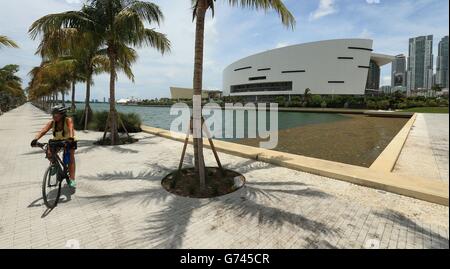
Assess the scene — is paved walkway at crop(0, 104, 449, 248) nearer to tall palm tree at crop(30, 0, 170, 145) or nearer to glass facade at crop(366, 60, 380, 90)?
tall palm tree at crop(30, 0, 170, 145)

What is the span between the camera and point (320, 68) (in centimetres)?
9725

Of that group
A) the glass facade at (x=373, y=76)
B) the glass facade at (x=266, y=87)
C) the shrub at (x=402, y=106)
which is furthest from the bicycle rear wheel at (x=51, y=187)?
the glass facade at (x=373, y=76)

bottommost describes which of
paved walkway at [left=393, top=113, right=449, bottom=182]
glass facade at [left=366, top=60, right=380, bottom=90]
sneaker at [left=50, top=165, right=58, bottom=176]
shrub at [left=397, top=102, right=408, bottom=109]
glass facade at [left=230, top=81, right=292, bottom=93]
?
paved walkway at [left=393, top=113, right=449, bottom=182]

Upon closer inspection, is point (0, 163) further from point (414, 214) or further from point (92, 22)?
point (414, 214)

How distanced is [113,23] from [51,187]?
711 centimetres

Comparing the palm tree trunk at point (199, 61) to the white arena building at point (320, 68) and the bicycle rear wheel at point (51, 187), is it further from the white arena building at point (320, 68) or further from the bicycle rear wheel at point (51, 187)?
the white arena building at point (320, 68)

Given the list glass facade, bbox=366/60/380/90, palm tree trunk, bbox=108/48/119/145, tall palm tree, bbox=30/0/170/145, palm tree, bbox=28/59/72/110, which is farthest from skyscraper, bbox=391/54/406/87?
palm tree trunk, bbox=108/48/119/145

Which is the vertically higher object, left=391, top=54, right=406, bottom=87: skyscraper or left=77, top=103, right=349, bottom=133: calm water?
left=391, top=54, right=406, bottom=87: skyscraper

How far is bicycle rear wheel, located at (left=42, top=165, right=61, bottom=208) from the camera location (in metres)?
4.57

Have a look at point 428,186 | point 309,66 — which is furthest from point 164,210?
point 309,66

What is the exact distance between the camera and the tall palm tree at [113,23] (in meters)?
9.27

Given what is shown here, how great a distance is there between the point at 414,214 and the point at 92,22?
452 inches

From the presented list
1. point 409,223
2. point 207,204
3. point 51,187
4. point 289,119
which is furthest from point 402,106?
point 51,187

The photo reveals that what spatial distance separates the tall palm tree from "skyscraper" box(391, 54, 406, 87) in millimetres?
167763
